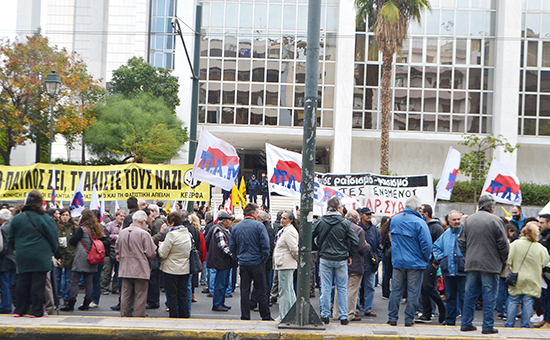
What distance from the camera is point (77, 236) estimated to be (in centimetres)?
879

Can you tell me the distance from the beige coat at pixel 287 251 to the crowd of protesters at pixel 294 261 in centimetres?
2

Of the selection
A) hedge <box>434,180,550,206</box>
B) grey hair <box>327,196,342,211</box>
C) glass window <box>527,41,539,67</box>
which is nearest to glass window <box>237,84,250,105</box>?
hedge <box>434,180,550,206</box>

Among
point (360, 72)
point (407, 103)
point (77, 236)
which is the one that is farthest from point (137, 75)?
point (77, 236)

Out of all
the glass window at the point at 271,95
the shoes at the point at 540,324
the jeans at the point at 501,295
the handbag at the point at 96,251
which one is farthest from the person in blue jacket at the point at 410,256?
the glass window at the point at 271,95

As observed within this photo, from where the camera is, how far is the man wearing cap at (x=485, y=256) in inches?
271

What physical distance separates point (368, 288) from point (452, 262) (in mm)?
1671

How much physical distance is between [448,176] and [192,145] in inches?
271

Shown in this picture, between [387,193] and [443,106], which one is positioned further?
[443,106]

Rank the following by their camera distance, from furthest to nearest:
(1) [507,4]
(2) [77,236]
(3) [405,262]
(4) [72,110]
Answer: (1) [507,4], (4) [72,110], (2) [77,236], (3) [405,262]

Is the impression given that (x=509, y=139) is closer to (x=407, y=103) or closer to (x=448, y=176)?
(x=407, y=103)

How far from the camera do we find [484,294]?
6.96 m

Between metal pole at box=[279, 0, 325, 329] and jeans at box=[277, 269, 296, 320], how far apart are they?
0.95m

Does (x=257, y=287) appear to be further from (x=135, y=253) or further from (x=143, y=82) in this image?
(x=143, y=82)

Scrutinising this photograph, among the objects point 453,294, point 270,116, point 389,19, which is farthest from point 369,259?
point 270,116
